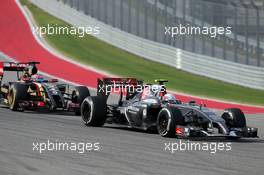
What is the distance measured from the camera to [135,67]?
3172 centimetres

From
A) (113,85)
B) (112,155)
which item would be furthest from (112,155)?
(113,85)

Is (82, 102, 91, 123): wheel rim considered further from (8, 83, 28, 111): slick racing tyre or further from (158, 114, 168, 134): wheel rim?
(8, 83, 28, 111): slick racing tyre

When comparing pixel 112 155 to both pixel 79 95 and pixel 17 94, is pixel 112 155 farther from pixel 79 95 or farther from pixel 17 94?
pixel 17 94

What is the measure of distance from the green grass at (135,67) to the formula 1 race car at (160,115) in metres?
10.3

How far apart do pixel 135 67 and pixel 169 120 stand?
1817 cm

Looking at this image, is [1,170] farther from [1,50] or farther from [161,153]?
[1,50]

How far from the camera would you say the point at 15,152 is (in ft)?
36.7

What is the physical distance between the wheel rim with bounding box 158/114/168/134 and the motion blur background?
13643 millimetres

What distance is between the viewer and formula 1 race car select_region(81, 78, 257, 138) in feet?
44.5

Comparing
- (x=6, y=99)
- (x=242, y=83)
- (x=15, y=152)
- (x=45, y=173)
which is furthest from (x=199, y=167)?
(x=242, y=83)

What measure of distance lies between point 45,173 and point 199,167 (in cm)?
226

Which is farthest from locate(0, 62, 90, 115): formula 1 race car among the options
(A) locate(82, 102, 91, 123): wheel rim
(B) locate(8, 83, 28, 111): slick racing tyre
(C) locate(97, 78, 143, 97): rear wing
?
(A) locate(82, 102, 91, 123): wheel rim

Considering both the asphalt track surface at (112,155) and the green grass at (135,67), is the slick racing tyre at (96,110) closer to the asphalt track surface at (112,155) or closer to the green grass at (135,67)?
the asphalt track surface at (112,155)

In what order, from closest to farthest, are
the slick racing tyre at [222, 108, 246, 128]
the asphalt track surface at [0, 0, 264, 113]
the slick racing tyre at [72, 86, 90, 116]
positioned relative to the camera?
the slick racing tyre at [222, 108, 246, 128], the slick racing tyre at [72, 86, 90, 116], the asphalt track surface at [0, 0, 264, 113]
